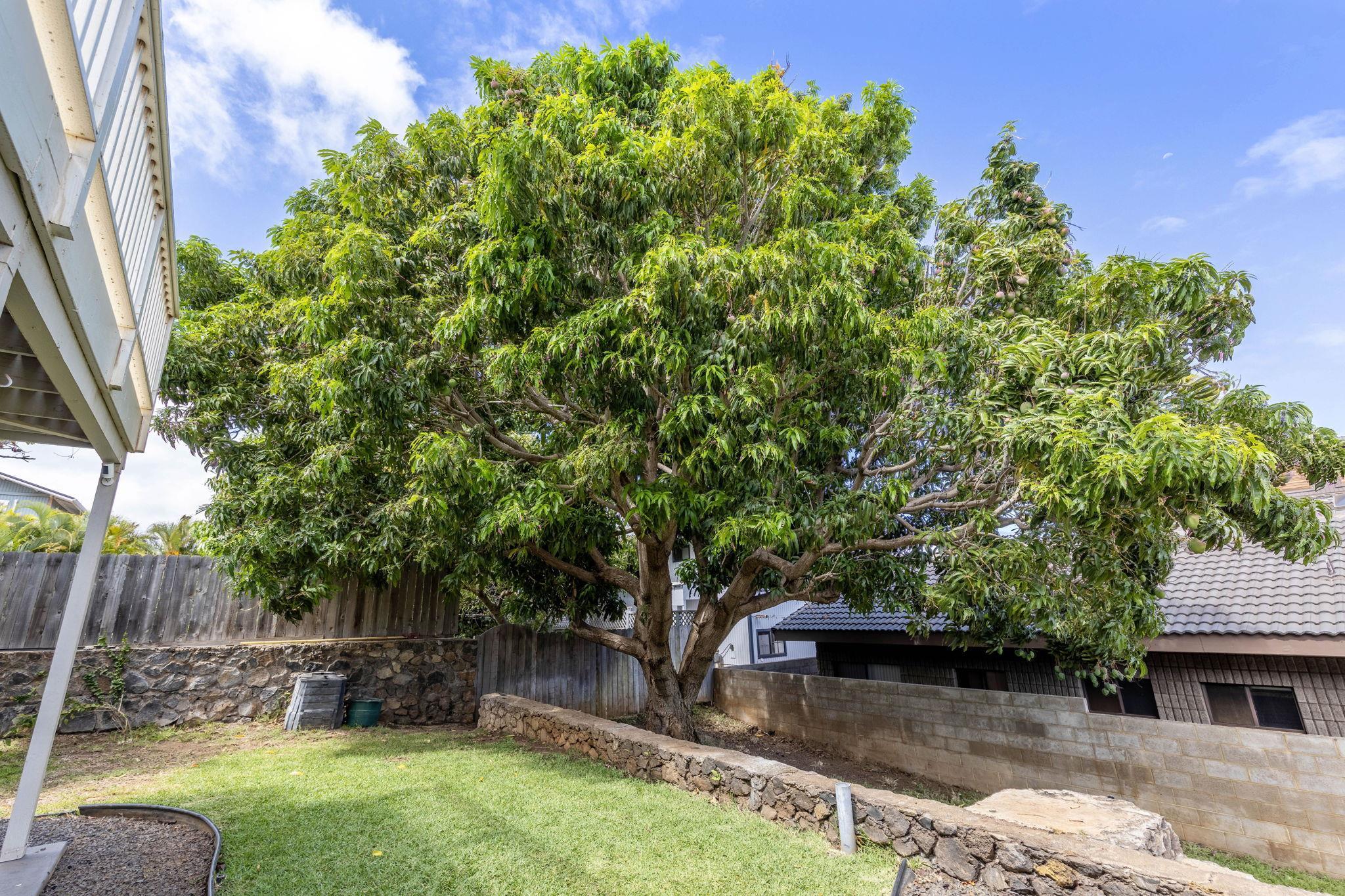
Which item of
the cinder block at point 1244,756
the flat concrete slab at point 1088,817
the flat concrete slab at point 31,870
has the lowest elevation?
the flat concrete slab at point 1088,817

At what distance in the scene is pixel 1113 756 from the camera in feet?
23.9

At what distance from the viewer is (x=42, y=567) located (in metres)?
8.02

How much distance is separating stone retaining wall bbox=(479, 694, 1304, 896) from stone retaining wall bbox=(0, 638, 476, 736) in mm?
4187

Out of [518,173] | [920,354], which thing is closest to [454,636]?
[518,173]

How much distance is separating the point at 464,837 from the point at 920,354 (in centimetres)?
584

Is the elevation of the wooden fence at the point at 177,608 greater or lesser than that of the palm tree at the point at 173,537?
lesser

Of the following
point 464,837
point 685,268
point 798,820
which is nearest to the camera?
point 464,837

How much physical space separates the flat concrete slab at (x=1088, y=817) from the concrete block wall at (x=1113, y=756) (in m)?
1.77

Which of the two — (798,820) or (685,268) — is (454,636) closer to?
(798,820)

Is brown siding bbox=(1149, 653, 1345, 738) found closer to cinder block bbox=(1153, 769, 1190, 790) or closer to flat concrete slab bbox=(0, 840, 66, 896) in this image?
cinder block bbox=(1153, 769, 1190, 790)

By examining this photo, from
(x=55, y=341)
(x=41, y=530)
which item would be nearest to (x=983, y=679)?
(x=55, y=341)

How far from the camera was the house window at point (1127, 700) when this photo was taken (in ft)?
A: 25.9

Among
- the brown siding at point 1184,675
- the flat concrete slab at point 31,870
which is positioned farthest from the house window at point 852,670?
the flat concrete slab at point 31,870

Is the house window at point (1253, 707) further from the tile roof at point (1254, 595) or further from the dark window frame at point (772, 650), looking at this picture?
the dark window frame at point (772, 650)
